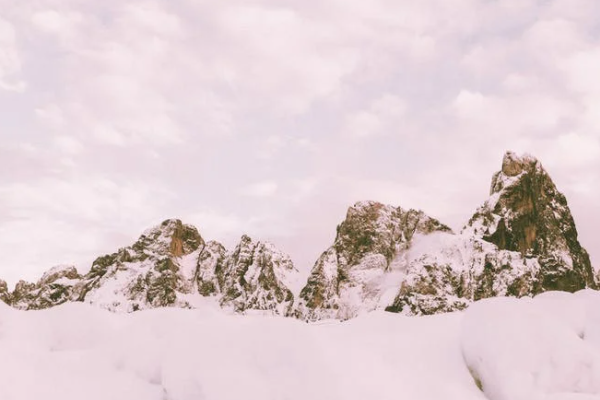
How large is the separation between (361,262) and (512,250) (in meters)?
47.2

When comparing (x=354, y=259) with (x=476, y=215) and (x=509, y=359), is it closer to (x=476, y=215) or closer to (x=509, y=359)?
(x=476, y=215)

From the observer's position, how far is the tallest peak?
154m

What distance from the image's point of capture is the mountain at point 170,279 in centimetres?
17675

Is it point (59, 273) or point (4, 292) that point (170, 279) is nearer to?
point (59, 273)

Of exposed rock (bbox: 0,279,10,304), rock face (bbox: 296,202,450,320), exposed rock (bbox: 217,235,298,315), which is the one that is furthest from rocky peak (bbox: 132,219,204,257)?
rock face (bbox: 296,202,450,320)

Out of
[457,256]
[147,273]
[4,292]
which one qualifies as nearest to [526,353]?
[457,256]

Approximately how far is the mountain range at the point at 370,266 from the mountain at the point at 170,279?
339 mm

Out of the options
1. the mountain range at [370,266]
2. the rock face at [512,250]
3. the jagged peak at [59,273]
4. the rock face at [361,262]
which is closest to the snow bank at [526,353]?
the mountain range at [370,266]

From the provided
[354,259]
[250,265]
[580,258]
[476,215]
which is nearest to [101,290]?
[250,265]

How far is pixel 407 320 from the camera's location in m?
11.8

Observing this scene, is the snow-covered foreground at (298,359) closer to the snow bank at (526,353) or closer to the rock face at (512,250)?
the snow bank at (526,353)

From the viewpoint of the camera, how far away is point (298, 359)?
27.2 ft

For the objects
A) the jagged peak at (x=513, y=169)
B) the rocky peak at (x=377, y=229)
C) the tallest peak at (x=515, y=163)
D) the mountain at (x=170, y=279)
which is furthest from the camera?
the rocky peak at (x=377, y=229)

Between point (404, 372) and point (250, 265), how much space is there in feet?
597
